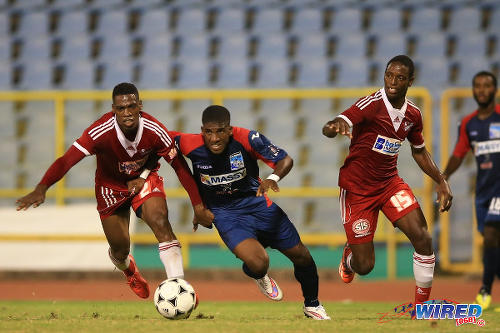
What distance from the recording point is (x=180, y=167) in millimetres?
Result: 7312

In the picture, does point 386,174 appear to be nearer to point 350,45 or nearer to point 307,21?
point 350,45

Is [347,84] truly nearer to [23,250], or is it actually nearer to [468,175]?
[468,175]

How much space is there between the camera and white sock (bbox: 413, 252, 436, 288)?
7078 millimetres

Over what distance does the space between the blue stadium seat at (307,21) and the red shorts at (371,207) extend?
8716 mm

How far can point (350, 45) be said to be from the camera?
15.6 meters

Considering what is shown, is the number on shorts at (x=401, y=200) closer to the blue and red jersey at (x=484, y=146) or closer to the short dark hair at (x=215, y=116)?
the short dark hair at (x=215, y=116)

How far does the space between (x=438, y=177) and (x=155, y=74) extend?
896cm

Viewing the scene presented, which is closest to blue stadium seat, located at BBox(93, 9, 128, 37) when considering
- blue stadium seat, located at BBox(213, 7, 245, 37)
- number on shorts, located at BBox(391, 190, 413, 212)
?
blue stadium seat, located at BBox(213, 7, 245, 37)

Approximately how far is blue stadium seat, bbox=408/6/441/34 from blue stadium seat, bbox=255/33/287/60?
242 cm

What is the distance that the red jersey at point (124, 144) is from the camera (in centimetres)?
727

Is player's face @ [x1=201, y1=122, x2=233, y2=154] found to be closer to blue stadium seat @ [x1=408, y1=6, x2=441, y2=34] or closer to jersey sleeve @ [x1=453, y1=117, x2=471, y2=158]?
jersey sleeve @ [x1=453, y1=117, x2=471, y2=158]

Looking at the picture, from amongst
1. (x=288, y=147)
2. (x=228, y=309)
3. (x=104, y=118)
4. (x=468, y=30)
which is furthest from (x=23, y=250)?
(x=468, y=30)

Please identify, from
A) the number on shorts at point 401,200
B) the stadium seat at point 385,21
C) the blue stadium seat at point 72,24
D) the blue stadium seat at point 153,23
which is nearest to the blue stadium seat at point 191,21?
the blue stadium seat at point 153,23

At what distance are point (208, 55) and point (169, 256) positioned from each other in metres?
8.99
